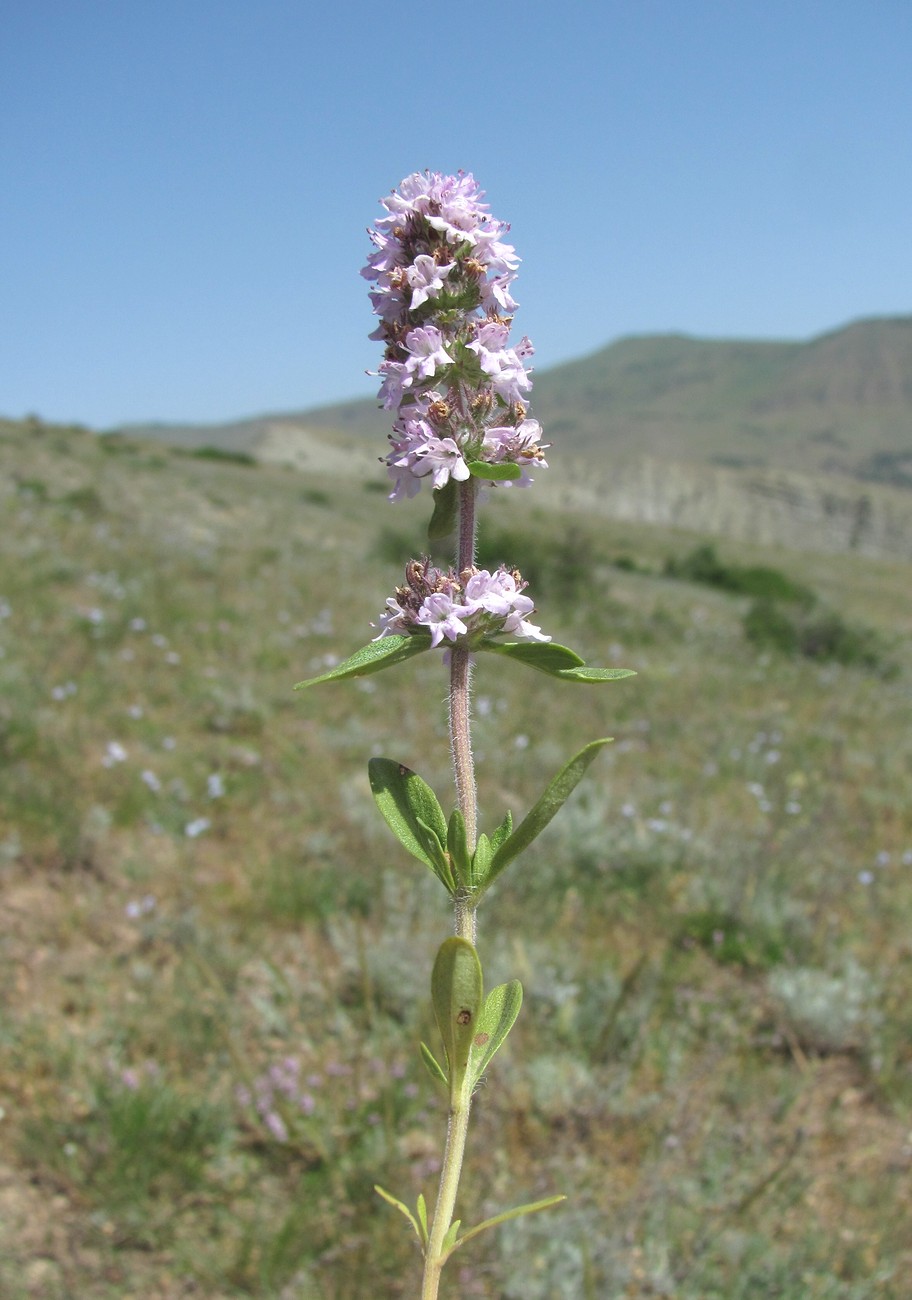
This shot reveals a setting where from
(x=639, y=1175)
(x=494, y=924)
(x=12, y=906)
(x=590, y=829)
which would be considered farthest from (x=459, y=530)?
(x=590, y=829)

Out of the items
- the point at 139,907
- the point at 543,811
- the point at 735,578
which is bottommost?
the point at 139,907

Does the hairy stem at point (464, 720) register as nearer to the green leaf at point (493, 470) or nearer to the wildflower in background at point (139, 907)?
the green leaf at point (493, 470)

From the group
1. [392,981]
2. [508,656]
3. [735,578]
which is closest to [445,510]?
[508,656]

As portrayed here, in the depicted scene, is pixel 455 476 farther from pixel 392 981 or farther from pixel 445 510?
pixel 392 981

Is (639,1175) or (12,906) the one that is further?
(12,906)

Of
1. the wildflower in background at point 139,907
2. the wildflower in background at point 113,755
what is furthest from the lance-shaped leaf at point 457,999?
the wildflower in background at point 113,755

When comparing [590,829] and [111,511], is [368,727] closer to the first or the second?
[590,829]
